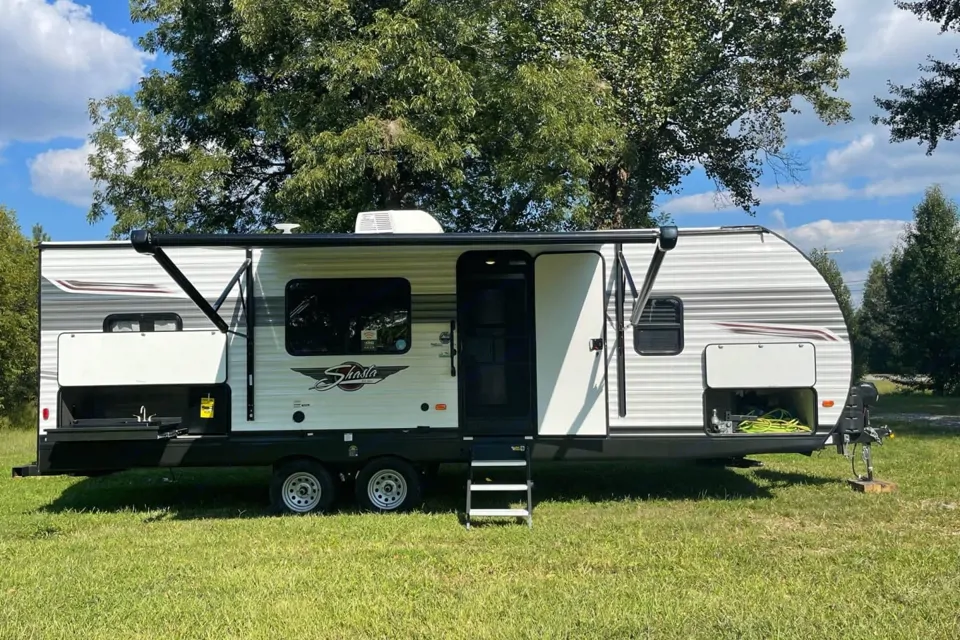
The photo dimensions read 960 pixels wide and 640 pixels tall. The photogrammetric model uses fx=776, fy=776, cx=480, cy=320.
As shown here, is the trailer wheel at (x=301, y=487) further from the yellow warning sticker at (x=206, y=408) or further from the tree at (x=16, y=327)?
the tree at (x=16, y=327)

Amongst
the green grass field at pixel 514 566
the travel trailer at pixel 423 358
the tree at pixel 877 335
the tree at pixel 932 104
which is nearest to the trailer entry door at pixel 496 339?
the travel trailer at pixel 423 358

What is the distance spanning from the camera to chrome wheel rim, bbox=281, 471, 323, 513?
7.68 meters

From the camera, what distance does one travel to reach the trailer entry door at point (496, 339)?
767 cm

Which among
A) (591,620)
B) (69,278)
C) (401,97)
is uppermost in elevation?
(401,97)

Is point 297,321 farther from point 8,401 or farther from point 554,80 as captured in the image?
point 8,401

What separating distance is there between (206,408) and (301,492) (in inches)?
49.0

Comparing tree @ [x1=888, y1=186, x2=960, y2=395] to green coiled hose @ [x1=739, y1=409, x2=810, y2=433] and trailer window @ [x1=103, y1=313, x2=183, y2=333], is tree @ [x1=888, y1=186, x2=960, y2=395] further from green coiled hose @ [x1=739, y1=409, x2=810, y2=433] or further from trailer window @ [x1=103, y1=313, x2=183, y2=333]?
trailer window @ [x1=103, y1=313, x2=183, y2=333]

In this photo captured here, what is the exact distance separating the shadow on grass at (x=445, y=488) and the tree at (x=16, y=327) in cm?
1266

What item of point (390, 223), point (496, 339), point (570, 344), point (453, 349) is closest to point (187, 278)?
point (390, 223)

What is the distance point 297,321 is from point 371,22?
6154mm

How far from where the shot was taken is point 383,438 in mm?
7562

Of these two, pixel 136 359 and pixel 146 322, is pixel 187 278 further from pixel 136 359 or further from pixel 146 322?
pixel 136 359

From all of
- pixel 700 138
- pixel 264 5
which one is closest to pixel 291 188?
pixel 264 5

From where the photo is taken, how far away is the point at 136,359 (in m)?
7.44
